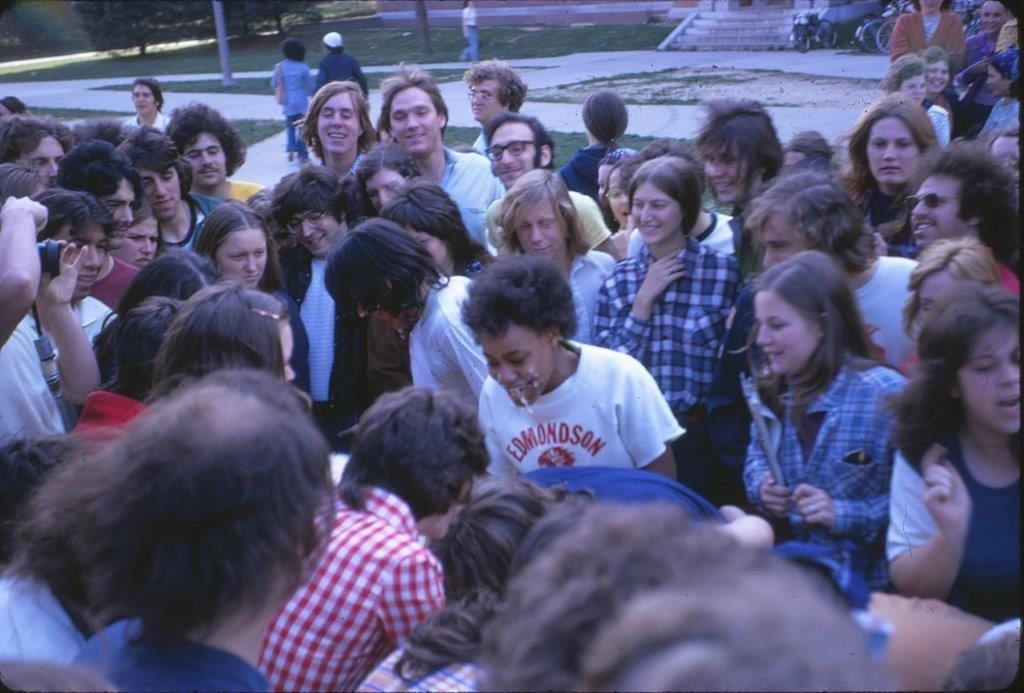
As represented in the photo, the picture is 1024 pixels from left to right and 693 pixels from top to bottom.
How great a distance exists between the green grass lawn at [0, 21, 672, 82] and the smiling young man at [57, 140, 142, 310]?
2303 cm

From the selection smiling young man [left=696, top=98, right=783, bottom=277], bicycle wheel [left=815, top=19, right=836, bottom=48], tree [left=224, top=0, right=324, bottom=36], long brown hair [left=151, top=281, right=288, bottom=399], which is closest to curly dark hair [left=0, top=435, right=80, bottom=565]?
long brown hair [left=151, top=281, right=288, bottom=399]

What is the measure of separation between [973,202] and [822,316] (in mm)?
1177

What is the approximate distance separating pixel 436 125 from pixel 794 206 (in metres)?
2.73

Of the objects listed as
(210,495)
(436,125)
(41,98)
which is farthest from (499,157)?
(41,98)

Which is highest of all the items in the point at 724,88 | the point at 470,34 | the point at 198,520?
the point at 198,520

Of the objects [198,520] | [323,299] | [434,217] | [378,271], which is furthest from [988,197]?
[198,520]

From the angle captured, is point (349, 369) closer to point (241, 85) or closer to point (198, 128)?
Answer: point (198, 128)

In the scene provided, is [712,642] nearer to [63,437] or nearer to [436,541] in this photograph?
[436,541]

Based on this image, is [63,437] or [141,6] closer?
[63,437]

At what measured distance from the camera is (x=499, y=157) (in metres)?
5.82

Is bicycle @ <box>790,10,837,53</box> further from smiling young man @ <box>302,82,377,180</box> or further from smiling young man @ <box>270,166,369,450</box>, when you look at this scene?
smiling young man @ <box>270,166,369,450</box>

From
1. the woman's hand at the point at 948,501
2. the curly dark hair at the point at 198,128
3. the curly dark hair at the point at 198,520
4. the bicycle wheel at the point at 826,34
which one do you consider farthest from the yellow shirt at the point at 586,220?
the bicycle wheel at the point at 826,34

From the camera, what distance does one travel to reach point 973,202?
3.78 metres

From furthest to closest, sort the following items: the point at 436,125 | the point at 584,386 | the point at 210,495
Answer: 1. the point at 436,125
2. the point at 584,386
3. the point at 210,495
